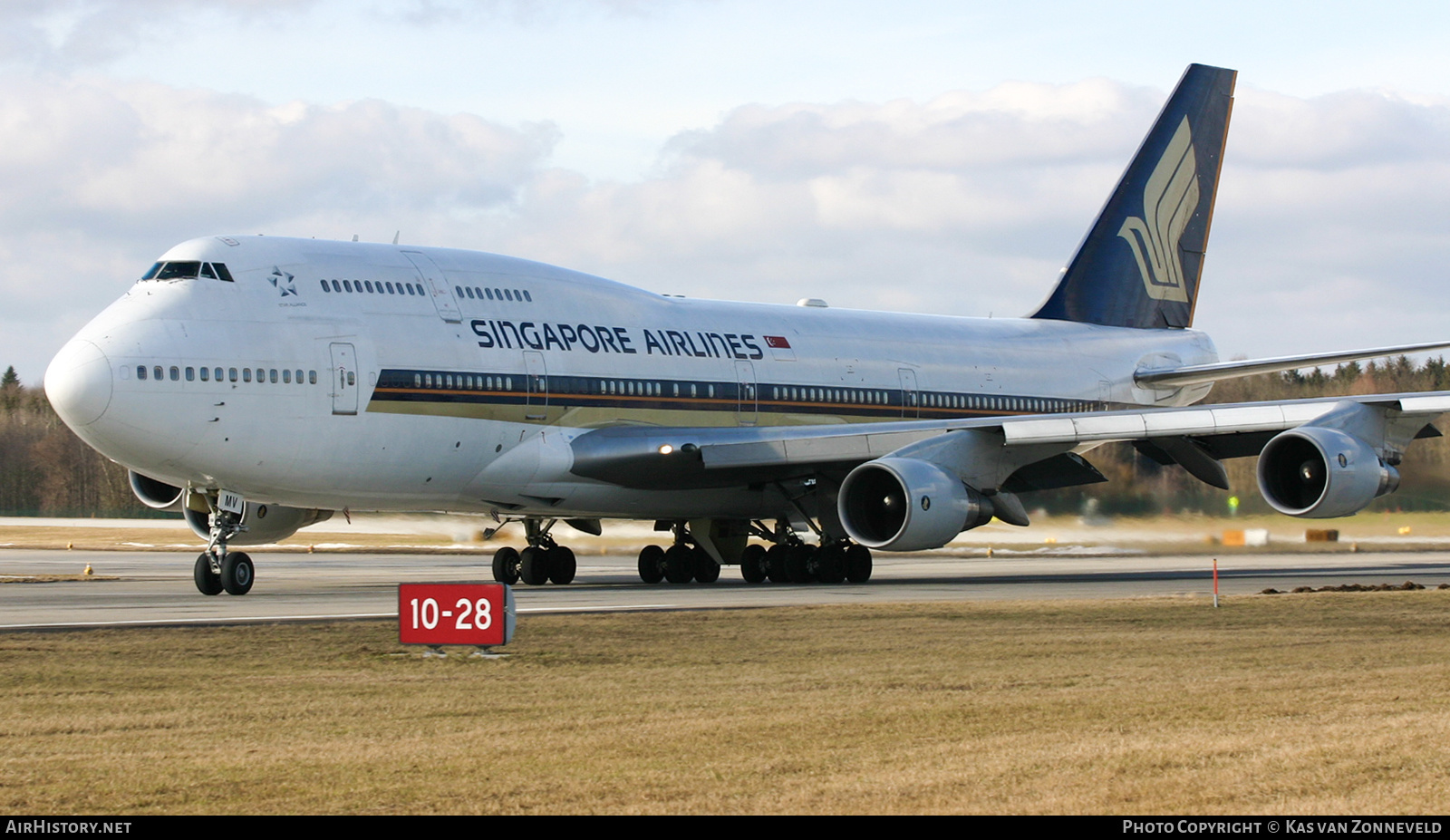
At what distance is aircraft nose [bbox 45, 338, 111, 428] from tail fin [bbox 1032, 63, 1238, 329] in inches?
798

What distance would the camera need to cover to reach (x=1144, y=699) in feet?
36.1

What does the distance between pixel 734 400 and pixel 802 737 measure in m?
17.9

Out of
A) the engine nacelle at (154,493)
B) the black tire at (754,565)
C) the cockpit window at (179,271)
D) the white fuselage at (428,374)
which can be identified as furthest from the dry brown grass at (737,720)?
the black tire at (754,565)

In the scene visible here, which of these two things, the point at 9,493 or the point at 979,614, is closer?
the point at 979,614

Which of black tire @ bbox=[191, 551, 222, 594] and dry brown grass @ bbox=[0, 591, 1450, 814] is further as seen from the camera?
black tire @ bbox=[191, 551, 222, 594]

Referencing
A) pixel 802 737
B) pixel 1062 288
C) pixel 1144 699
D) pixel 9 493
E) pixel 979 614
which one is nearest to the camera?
pixel 802 737

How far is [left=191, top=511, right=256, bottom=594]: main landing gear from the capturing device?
21.9 metres

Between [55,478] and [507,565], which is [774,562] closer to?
[507,565]

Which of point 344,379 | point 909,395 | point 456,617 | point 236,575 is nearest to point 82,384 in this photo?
point 236,575

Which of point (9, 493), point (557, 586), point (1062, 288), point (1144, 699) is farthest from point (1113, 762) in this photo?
point (9, 493)

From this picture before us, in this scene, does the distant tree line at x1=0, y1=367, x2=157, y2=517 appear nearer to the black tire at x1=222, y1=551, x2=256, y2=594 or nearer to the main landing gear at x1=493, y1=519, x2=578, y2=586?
the main landing gear at x1=493, y1=519, x2=578, y2=586

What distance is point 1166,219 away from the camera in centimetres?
3575

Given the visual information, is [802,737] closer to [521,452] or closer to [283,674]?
[283,674]

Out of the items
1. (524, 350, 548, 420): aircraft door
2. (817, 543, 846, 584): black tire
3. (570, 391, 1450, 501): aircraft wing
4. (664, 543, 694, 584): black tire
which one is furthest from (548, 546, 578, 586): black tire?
(817, 543, 846, 584): black tire
